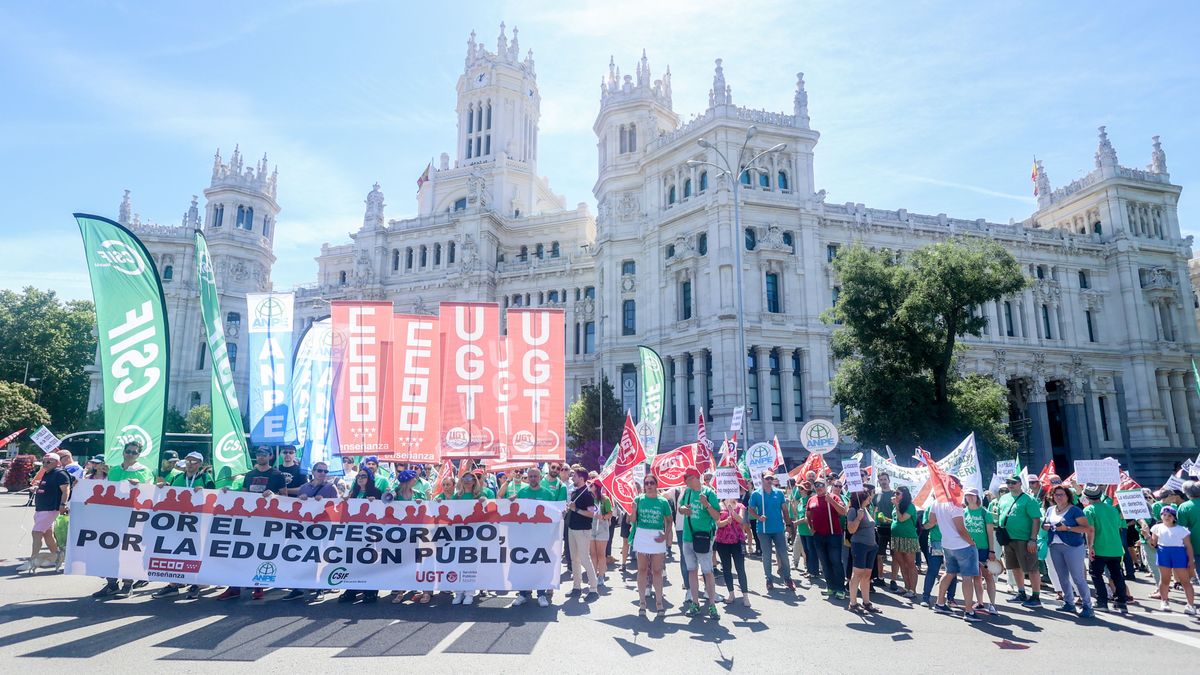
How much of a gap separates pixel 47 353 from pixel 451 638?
70771 millimetres

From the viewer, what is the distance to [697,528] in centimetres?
1052

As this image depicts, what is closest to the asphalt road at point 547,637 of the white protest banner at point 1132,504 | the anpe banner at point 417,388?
the white protest banner at point 1132,504

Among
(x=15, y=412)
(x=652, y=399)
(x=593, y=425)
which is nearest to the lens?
(x=652, y=399)

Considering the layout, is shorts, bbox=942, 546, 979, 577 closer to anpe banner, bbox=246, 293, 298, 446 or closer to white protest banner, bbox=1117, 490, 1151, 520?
white protest banner, bbox=1117, 490, 1151, 520

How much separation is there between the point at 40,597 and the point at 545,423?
27.8ft

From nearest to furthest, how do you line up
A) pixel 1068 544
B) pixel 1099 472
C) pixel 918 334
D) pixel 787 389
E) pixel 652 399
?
pixel 1068 544 < pixel 1099 472 < pixel 652 399 < pixel 918 334 < pixel 787 389

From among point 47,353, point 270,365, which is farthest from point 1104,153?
point 47,353

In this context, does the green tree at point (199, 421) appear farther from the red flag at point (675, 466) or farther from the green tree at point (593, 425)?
the red flag at point (675, 466)

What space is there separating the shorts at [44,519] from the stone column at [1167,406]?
57.1 meters

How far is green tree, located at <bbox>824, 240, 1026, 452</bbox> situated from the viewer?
25938 millimetres

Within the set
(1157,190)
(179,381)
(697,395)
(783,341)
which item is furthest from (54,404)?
(1157,190)

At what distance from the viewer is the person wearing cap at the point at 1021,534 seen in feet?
37.9

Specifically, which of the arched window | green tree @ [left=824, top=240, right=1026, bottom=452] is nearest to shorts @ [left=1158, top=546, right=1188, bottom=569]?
green tree @ [left=824, top=240, right=1026, bottom=452]

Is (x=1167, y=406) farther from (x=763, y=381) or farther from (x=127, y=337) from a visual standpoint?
(x=127, y=337)
